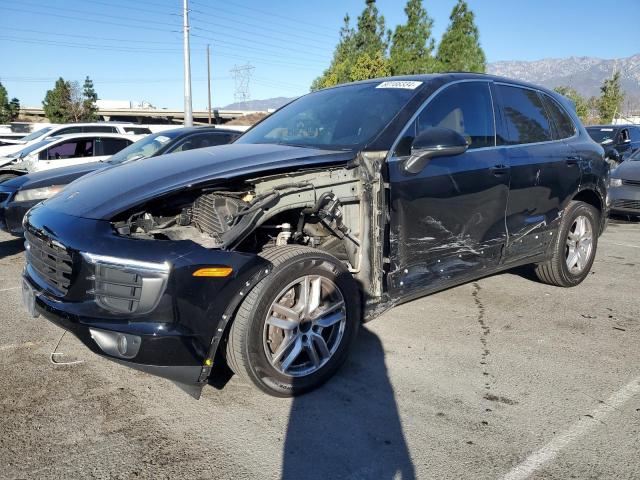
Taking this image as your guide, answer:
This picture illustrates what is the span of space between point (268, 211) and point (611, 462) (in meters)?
2.10

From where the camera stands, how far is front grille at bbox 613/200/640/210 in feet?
30.9

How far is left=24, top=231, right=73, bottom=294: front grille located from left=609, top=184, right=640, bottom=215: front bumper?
9309 millimetres

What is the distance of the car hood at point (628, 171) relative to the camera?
31.3 feet

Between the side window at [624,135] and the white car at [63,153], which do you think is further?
the side window at [624,135]

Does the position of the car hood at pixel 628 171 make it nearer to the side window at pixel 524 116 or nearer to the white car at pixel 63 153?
the side window at pixel 524 116

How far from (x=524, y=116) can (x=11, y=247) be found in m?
6.47

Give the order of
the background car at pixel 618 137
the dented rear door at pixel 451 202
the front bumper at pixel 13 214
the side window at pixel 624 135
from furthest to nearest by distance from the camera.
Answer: the side window at pixel 624 135
the background car at pixel 618 137
the front bumper at pixel 13 214
the dented rear door at pixel 451 202

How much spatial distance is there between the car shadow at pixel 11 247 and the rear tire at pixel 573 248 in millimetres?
6228

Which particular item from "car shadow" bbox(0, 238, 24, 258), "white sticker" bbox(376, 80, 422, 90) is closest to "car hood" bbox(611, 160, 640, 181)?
"white sticker" bbox(376, 80, 422, 90)

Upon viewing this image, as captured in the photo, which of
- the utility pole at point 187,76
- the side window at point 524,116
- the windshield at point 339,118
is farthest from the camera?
the utility pole at point 187,76

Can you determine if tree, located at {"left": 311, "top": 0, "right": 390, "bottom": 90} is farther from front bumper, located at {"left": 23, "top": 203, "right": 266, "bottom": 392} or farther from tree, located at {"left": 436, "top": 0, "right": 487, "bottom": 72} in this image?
front bumper, located at {"left": 23, "top": 203, "right": 266, "bottom": 392}

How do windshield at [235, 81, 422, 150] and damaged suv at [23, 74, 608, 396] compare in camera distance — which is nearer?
damaged suv at [23, 74, 608, 396]

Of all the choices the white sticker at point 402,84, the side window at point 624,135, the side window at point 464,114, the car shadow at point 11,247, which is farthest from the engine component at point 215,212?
the side window at point 624,135

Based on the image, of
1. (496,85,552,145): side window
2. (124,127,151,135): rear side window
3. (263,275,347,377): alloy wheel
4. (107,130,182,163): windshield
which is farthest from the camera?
(124,127,151,135): rear side window
